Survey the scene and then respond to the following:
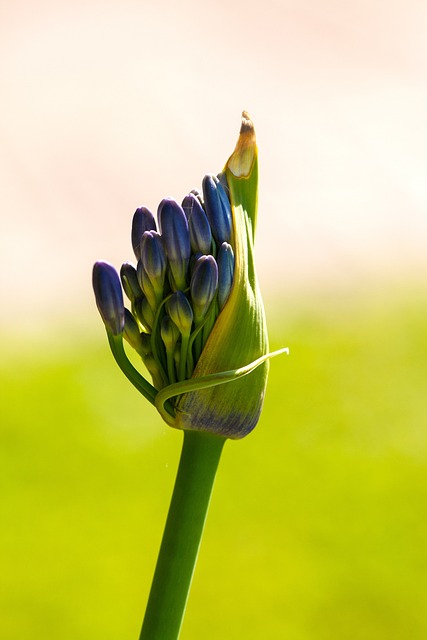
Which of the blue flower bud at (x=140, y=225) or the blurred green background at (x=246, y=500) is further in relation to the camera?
the blurred green background at (x=246, y=500)

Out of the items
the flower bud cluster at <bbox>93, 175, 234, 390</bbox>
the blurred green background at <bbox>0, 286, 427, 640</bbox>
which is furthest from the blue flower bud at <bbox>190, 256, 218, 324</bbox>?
the blurred green background at <bbox>0, 286, 427, 640</bbox>

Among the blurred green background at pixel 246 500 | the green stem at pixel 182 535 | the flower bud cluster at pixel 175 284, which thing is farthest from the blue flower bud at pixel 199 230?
the blurred green background at pixel 246 500

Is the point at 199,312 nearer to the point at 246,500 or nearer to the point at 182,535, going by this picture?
the point at 182,535

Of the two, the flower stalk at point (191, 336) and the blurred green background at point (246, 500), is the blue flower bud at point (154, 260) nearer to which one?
the flower stalk at point (191, 336)

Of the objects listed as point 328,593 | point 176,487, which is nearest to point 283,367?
point 328,593

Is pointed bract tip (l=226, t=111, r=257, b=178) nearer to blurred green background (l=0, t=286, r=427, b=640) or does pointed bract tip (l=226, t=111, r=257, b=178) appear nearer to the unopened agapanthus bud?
the unopened agapanthus bud
